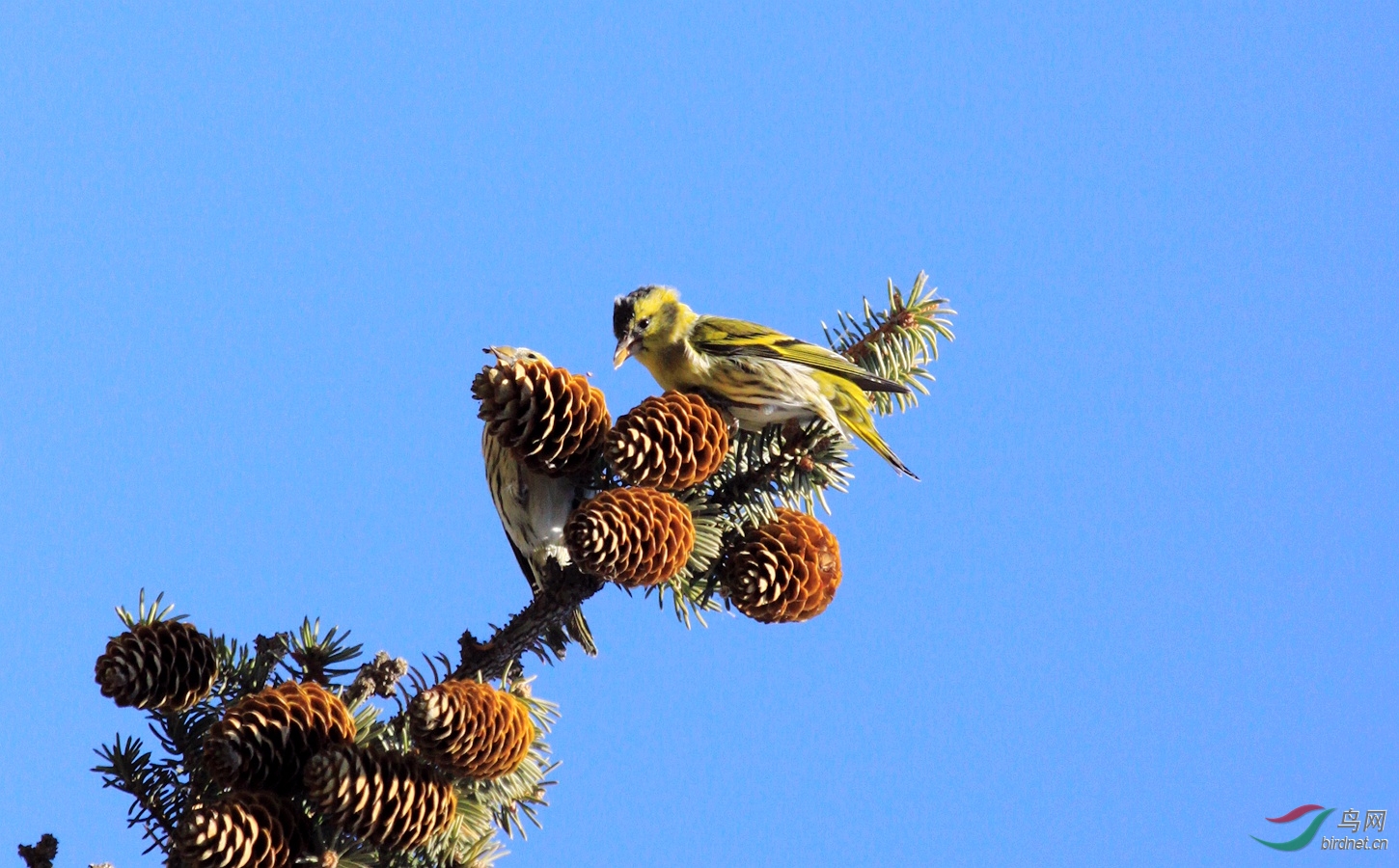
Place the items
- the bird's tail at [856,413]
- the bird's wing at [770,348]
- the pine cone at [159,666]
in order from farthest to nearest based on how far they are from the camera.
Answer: the bird's tail at [856,413] → the bird's wing at [770,348] → the pine cone at [159,666]

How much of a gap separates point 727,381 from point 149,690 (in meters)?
1.41

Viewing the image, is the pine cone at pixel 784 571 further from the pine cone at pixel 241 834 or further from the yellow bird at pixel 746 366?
the pine cone at pixel 241 834

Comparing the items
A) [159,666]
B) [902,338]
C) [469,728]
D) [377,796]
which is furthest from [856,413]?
[159,666]

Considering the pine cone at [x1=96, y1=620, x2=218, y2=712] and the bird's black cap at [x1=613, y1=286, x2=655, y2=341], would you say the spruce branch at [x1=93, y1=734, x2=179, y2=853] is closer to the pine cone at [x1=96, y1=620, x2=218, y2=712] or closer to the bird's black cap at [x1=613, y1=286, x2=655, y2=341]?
the pine cone at [x1=96, y1=620, x2=218, y2=712]

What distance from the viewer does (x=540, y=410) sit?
7.23 feet

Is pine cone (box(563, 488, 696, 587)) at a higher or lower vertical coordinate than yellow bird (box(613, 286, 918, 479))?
lower

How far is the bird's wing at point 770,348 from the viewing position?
2744 mm

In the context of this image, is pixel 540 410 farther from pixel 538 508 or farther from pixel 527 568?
pixel 527 568

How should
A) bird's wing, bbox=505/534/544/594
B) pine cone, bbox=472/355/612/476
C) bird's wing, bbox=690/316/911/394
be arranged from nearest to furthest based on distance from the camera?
1. pine cone, bbox=472/355/612/476
2. bird's wing, bbox=505/534/544/594
3. bird's wing, bbox=690/316/911/394

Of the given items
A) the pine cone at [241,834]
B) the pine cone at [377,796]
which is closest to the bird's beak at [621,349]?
the pine cone at [377,796]

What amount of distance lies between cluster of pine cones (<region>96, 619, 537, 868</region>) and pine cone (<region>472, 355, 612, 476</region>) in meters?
0.49

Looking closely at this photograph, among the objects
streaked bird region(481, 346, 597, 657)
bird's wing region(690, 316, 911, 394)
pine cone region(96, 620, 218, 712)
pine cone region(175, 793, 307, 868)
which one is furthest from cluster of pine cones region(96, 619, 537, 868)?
bird's wing region(690, 316, 911, 394)

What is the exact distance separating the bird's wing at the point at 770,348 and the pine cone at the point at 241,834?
150cm

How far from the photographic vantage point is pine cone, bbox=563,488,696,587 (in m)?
2.06
